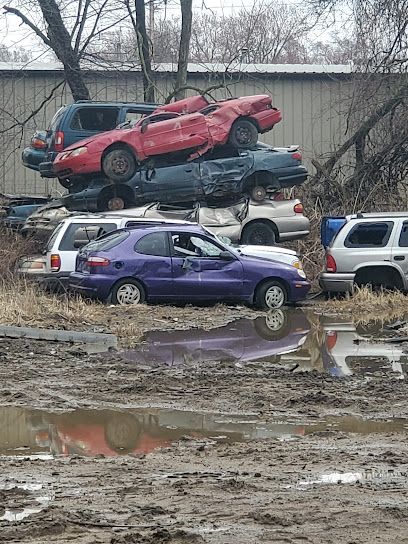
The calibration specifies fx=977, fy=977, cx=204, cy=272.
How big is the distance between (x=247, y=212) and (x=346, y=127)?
791 centimetres

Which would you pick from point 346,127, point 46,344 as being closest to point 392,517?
point 46,344

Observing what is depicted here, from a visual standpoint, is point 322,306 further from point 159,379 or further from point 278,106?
point 278,106

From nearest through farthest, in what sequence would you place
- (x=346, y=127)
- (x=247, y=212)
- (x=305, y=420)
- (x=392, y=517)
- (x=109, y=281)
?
1. (x=392, y=517)
2. (x=305, y=420)
3. (x=109, y=281)
4. (x=247, y=212)
5. (x=346, y=127)

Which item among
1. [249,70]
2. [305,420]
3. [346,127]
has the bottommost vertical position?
[305,420]

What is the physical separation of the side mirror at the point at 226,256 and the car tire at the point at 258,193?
18.4ft

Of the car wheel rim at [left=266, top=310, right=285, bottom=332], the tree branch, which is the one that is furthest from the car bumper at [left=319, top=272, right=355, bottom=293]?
the tree branch

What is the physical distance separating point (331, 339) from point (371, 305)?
3.87 metres

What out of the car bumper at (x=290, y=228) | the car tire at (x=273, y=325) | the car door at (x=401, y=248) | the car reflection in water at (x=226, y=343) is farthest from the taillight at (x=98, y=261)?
the car bumper at (x=290, y=228)

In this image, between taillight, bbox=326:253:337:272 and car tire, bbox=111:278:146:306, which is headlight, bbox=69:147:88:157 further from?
car tire, bbox=111:278:146:306

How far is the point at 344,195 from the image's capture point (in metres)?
26.7

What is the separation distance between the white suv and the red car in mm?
5892

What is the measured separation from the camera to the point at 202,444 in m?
7.58

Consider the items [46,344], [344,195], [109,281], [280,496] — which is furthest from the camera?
[344,195]

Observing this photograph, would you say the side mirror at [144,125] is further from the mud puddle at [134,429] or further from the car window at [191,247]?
the mud puddle at [134,429]
